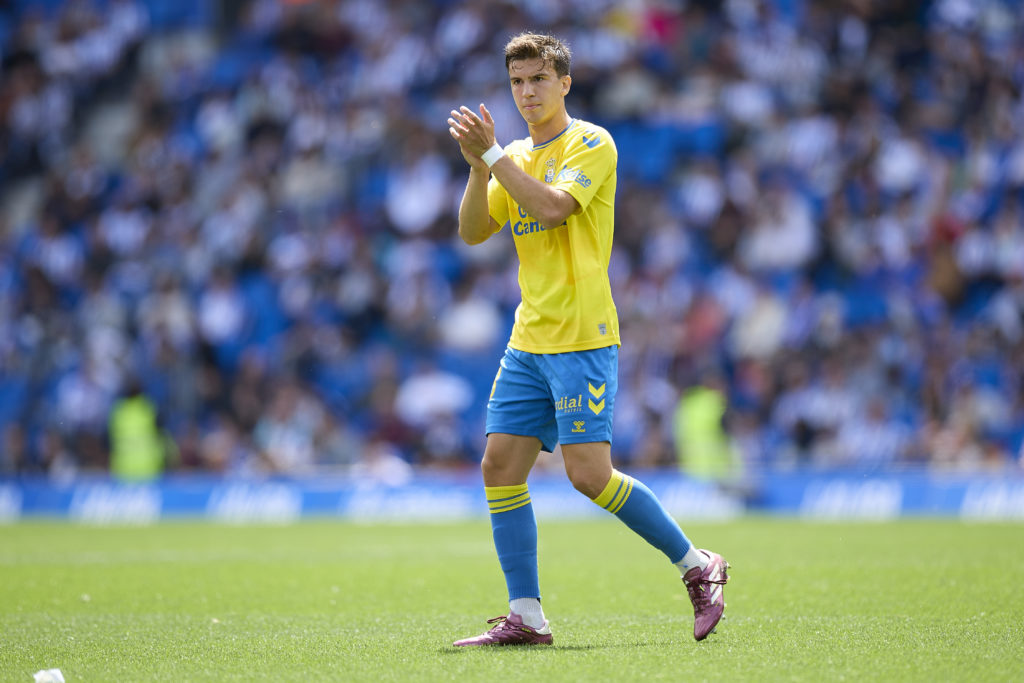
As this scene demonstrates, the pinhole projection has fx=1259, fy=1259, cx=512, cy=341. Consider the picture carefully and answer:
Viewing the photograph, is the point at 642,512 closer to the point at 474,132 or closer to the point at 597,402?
the point at 597,402

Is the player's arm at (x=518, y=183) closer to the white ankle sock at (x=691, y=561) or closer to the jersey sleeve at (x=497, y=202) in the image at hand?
the jersey sleeve at (x=497, y=202)

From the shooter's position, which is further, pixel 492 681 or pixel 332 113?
pixel 332 113

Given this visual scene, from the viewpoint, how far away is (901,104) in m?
18.2

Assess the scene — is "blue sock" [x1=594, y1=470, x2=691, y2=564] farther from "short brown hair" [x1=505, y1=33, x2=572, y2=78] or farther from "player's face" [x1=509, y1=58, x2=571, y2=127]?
"short brown hair" [x1=505, y1=33, x2=572, y2=78]

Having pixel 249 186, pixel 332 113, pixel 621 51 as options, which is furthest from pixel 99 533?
pixel 621 51

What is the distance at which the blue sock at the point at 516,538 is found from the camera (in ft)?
18.3

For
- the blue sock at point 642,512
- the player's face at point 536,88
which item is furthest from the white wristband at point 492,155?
the blue sock at point 642,512

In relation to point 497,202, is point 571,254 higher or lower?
lower

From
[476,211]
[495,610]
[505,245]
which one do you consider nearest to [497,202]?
[476,211]

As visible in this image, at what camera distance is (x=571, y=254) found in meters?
5.57

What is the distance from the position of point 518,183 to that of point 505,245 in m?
13.6

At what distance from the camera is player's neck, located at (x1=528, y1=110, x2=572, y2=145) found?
5703 millimetres

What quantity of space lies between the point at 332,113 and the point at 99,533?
933 cm

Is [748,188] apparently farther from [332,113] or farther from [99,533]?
[99,533]
